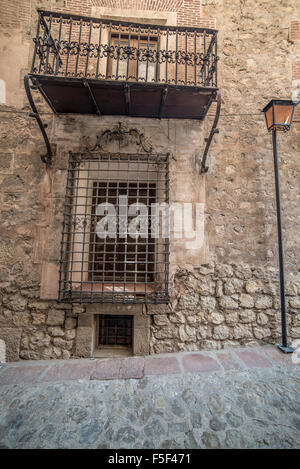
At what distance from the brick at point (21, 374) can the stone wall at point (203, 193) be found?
24 cm

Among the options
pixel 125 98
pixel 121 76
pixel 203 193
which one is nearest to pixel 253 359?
pixel 203 193

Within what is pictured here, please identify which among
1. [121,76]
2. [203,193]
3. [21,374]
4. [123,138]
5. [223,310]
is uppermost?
[121,76]

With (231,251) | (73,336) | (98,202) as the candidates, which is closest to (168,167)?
(98,202)

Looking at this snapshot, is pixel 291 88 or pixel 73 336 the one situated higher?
pixel 291 88

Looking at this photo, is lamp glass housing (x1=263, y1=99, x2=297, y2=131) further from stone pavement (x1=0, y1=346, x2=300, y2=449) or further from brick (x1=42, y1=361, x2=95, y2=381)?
brick (x1=42, y1=361, x2=95, y2=381)

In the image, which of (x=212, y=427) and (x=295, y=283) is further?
(x=295, y=283)

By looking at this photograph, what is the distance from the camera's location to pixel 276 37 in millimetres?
3486

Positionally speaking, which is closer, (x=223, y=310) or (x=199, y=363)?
(x=199, y=363)

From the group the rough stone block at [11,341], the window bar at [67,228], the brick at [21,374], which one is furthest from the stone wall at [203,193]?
the brick at [21,374]

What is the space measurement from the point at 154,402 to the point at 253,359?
4.71 ft

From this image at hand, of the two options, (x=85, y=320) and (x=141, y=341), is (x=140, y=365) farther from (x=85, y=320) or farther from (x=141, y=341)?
(x=85, y=320)

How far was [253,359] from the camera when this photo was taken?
2600mm

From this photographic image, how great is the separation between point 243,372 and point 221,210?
2.14 m

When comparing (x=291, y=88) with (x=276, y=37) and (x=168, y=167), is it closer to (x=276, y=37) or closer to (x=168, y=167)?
(x=276, y=37)
